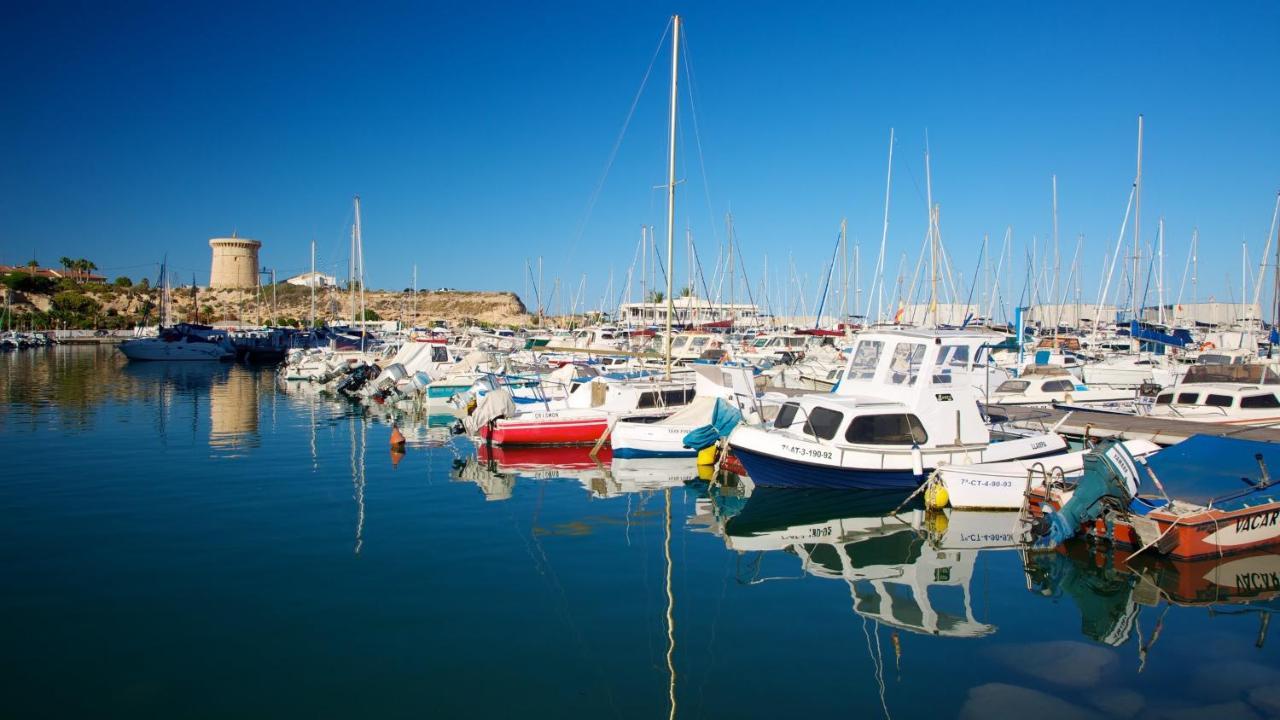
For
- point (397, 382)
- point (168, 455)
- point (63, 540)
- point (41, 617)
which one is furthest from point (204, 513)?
point (397, 382)

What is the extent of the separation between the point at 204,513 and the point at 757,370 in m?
28.6

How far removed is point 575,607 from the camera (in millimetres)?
11992

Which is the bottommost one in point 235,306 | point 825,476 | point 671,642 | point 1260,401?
point 671,642

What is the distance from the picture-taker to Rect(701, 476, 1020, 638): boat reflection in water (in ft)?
40.1

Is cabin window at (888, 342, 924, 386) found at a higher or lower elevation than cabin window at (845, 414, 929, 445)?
higher

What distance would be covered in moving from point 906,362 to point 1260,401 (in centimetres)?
1160

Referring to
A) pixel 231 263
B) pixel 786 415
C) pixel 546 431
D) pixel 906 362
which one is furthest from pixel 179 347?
pixel 231 263

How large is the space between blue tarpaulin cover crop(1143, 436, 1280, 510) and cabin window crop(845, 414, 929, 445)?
448cm

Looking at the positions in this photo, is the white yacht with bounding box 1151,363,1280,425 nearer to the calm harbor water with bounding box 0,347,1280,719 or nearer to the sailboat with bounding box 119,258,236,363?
the calm harbor water with bounding box 0,347,1280,719

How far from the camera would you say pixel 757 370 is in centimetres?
4166

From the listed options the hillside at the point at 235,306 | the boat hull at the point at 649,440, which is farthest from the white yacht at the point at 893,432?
the hillside at the point at 235,306

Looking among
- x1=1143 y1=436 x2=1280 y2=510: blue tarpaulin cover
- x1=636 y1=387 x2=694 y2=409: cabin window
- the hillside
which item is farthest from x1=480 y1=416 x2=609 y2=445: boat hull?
the hillside

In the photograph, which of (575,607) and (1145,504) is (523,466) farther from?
(1145,504)

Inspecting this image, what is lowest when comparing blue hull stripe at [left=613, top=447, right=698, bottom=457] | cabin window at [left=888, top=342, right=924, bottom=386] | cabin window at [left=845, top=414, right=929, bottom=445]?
blue hull stripe at [left=613, top=447, right=698, bottom=457]
